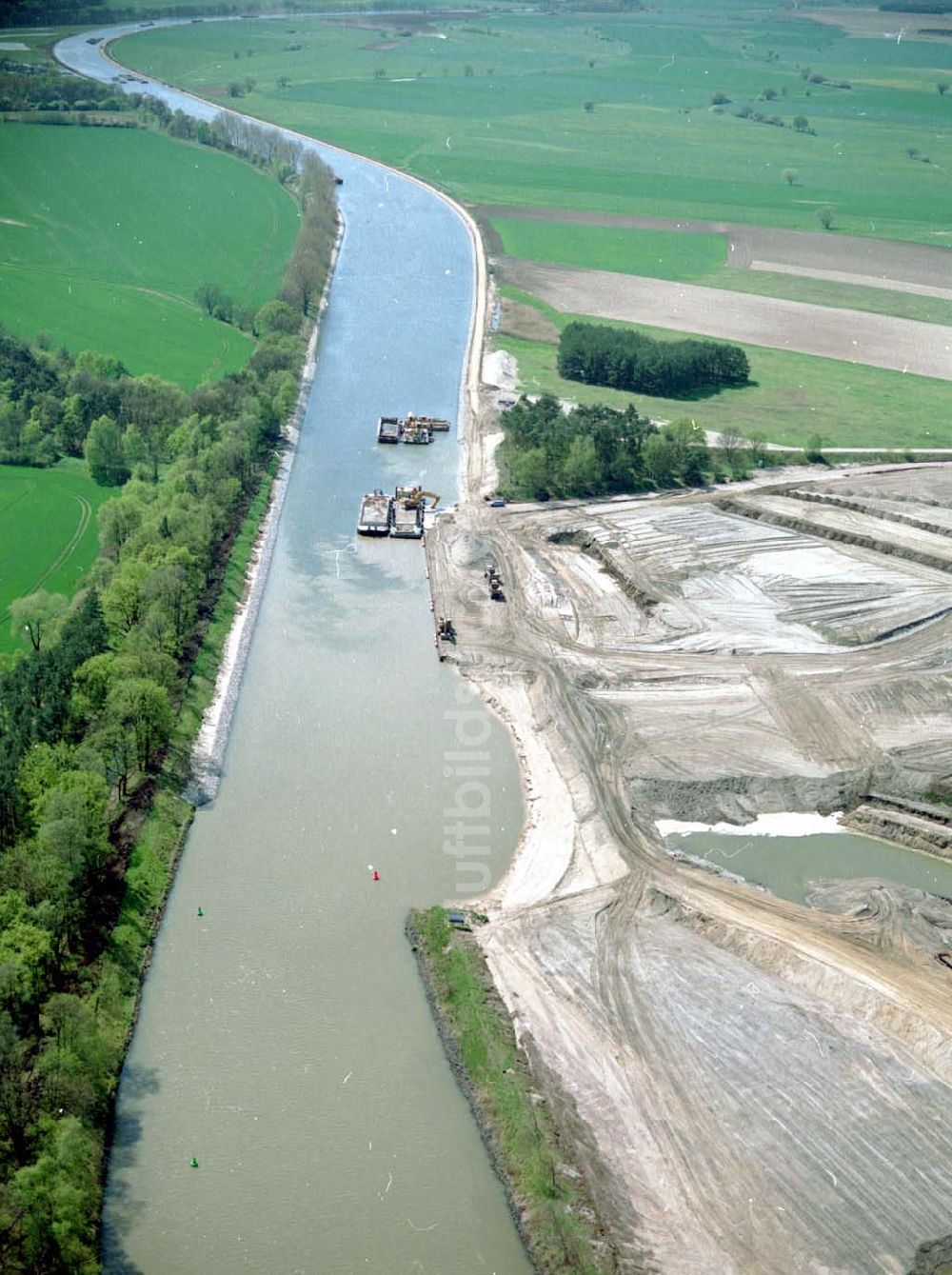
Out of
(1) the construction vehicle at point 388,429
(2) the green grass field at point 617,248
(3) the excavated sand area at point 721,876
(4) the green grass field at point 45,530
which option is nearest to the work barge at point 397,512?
(3) the excavated sand area at point 721,876

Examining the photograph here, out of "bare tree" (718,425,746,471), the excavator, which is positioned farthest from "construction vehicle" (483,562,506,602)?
"bare tree" (718,425,746,471)

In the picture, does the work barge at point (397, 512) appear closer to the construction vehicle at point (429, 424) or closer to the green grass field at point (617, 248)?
the construction vehicle at point (429, 424)

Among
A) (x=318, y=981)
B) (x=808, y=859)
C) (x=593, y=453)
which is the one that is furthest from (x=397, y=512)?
(x=318, y=981)

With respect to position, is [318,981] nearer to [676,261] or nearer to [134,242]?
[134,242]

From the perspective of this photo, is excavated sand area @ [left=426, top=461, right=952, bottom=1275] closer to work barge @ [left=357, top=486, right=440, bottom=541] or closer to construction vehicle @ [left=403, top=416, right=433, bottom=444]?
work barge @ [left=357, top=486, right=440, bottom=541]

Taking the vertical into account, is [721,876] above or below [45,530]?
below

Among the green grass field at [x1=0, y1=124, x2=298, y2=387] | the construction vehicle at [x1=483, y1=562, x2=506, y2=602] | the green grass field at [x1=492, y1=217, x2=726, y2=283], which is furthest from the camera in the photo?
the green grass field at [x1=492, y1=217, x2=726, y2=283]
